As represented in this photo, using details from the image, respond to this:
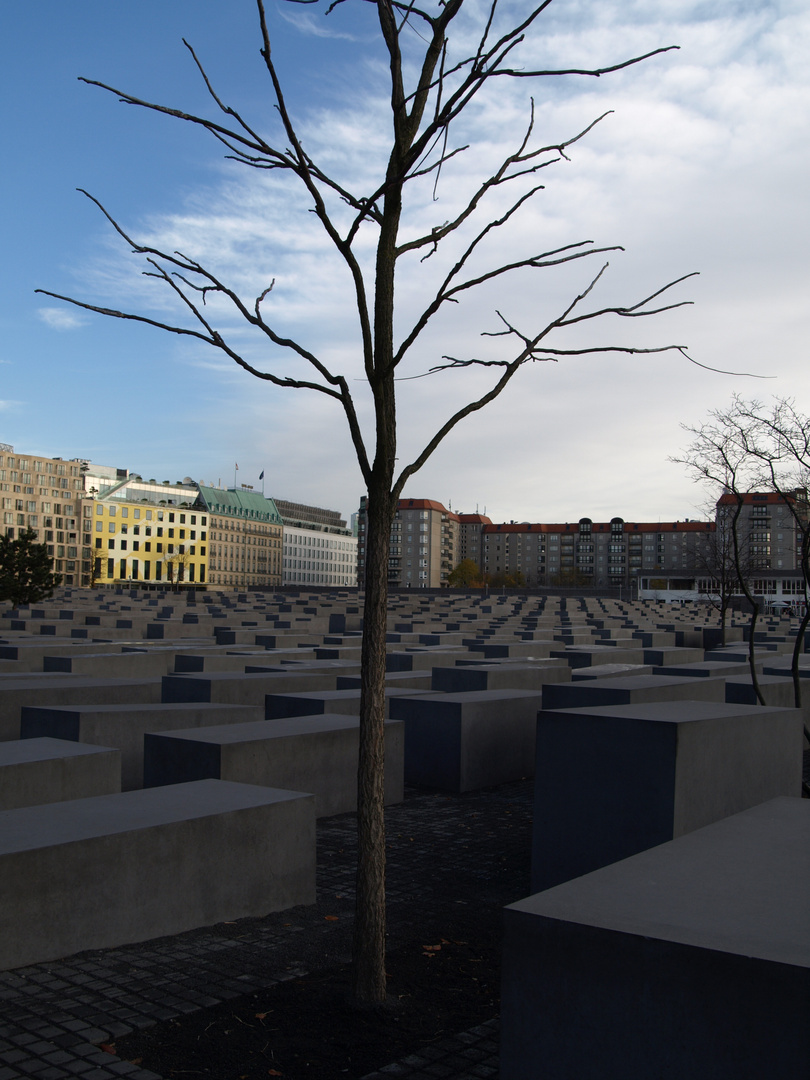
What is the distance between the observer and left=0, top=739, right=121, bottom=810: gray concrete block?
675cm

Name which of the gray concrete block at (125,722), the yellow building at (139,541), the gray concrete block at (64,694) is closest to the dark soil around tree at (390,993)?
the gray concrete block at (125,722)

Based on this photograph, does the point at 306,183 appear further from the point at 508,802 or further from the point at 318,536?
the point at 318,536

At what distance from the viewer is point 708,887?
146 inches

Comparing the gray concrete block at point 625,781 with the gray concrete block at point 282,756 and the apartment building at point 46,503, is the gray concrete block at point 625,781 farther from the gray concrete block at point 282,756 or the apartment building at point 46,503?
the apartment building at point 46,503

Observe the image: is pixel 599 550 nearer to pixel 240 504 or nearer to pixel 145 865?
pixel 240 504

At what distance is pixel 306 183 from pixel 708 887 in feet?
11.1

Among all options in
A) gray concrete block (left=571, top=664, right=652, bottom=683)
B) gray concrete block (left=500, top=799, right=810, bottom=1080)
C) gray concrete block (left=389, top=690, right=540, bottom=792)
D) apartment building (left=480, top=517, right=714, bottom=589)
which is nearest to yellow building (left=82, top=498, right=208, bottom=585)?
apartment building (left=480, top=517, right=714, bottom=589)

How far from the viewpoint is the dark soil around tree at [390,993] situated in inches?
151

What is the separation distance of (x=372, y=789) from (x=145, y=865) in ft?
4.96

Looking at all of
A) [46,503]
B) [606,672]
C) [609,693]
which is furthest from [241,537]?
[609,693]

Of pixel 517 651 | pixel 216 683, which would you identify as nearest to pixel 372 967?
pixel 216 683

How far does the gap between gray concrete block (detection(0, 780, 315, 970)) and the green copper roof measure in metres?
148

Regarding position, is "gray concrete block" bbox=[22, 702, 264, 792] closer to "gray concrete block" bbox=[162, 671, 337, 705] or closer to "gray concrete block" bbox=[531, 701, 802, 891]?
"gray concrete block" bbox=[162, 671, 337, 705]

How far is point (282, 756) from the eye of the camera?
8.00 m
